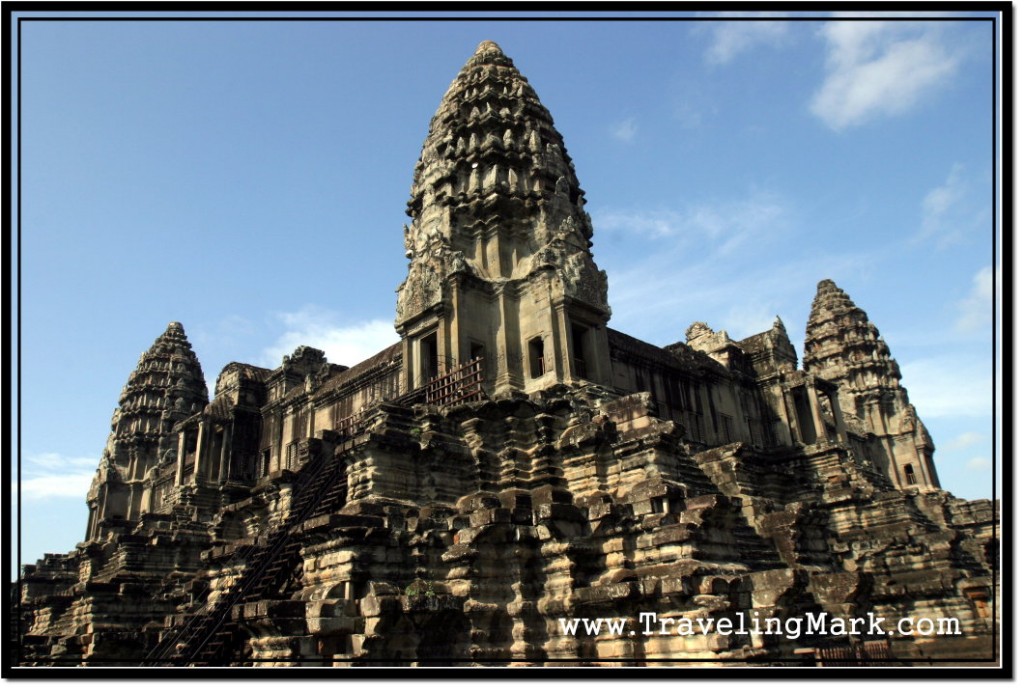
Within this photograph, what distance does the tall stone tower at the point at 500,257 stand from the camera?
814 inches

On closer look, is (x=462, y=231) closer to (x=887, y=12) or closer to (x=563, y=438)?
(x=563, y=438)

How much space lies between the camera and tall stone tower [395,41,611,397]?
20672 mm

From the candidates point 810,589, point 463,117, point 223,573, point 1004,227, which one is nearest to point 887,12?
point 1004,227

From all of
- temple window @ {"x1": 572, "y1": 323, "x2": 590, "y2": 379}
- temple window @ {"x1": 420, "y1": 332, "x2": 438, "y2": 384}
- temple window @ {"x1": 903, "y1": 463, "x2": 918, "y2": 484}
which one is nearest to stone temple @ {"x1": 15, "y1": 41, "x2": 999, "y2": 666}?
temple window @ {"x1": 572, "y1": 323, "x2": 590, "y2": 379}

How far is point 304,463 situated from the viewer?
19781 mm

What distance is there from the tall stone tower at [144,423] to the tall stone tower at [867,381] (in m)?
40.5

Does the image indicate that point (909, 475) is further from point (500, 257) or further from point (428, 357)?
point (428, 357)

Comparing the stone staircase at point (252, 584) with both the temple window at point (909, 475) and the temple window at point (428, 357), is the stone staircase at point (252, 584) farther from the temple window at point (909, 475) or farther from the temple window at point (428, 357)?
the temple window at point (909, 475)

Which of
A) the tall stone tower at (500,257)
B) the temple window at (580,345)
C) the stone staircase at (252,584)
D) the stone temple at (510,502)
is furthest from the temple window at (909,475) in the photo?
the stone staircase at (252,584)

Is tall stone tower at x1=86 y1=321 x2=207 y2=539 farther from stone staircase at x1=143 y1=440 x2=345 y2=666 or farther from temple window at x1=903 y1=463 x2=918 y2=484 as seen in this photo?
temple window at x1=903 y1=463 x2=918 y2=484

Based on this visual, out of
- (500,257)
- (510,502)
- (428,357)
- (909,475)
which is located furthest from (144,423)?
(909,475)

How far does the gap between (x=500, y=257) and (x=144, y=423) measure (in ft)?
108

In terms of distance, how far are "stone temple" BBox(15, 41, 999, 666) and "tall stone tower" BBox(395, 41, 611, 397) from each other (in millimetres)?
82

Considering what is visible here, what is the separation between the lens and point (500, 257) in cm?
2248
